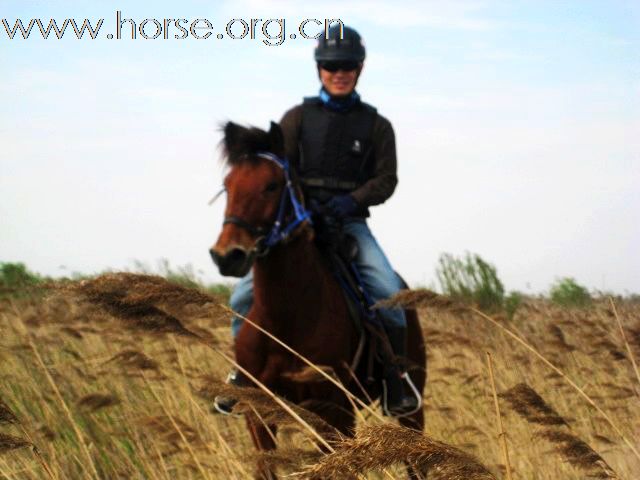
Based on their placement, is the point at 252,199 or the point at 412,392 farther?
the point at 412,392

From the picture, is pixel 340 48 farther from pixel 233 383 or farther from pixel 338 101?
pixel 233 383

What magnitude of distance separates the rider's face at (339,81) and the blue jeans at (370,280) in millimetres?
921

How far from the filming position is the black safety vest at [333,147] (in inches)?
252

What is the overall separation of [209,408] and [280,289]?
225cm

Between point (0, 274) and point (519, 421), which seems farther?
point (0, 274)

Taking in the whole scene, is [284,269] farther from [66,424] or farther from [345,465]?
[345,465]

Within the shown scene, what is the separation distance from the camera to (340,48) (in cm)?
650

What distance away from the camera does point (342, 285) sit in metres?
6.16

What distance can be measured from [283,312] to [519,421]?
276 cm

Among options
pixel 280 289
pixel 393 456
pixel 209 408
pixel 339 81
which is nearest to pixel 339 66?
pixel 339 81

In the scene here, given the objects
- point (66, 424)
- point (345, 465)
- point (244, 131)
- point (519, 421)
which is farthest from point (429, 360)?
point (345, 465)

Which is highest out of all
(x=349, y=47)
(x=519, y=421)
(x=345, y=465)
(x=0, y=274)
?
(x=349, y=47)

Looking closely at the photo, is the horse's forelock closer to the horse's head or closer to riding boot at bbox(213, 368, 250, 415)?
the horse's head

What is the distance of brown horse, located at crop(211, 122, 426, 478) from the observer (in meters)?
5.51
